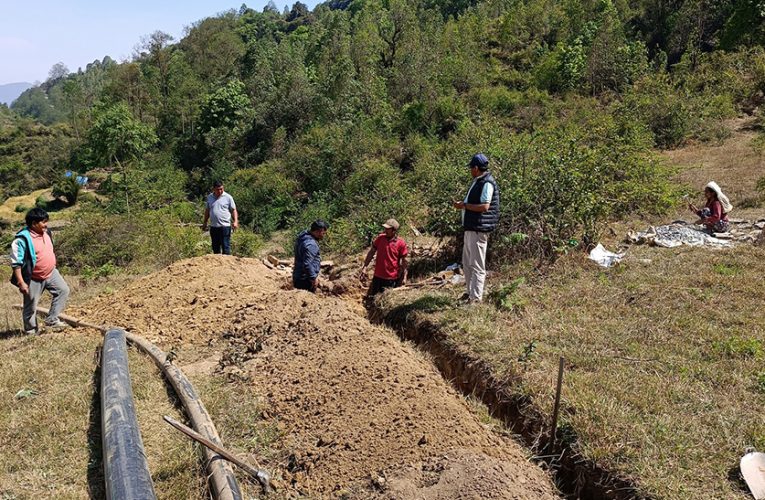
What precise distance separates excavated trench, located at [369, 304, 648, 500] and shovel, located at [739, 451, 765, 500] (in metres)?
0.63

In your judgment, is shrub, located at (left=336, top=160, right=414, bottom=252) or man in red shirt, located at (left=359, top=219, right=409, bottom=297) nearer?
man in red shirt, located at (left=359, top=219, right=409, bottom=297)

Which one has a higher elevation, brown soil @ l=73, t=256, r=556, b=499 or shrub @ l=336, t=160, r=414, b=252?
shrub @ l=336, t=160, r=414, b=252

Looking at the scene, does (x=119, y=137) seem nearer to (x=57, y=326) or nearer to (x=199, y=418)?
(x=57, y=326)

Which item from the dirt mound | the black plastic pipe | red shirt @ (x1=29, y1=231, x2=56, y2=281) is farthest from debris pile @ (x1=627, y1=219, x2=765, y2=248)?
red shirt @ (x1=29, y1=231, x2=56, y2=281)

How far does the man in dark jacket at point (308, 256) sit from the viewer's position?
6676 millimetres

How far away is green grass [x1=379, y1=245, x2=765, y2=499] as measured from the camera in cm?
352

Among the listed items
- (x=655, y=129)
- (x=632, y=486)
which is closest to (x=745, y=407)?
(x=632, y=486)

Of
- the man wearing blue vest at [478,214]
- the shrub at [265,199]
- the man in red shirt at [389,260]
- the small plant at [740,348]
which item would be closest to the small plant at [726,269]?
the small plant at [740,348]

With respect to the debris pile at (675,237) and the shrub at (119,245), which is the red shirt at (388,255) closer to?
the debris pile at (675,237)

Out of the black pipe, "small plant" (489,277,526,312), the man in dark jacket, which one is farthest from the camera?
the man in dark jacket

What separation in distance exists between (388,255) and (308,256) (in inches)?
43.7

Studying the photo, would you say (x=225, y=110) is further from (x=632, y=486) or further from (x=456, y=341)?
(x=632, y=486)

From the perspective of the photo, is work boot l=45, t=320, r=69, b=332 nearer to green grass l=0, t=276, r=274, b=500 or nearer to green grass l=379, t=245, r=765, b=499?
green grass l=0, t=276, r=274, b=500

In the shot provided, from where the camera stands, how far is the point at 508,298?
600 centimetres
